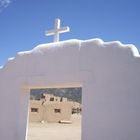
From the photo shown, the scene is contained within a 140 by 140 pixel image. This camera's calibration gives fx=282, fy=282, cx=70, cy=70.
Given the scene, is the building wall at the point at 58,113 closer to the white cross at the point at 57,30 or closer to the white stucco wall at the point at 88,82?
the white stucco wall at the point at 88,82

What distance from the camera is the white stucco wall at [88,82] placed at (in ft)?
21.4

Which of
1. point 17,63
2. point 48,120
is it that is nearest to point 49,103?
point 48,120

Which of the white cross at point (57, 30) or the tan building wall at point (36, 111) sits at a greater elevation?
the white cross at point (57, 30)

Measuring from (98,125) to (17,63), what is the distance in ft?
11.3

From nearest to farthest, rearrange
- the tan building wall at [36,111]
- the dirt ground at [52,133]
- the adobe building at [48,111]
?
the dirt ground at [52,133] < the tan building wall at [36,111] < the adobe building at [48,111]

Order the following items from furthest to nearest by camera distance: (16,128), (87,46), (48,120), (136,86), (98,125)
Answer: (48,120), (16,128), (87,46), (98,125), (136,86)

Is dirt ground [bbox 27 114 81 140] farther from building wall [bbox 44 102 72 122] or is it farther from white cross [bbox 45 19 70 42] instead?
building wall [bbox 44 102 72 122]

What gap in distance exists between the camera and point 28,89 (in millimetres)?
8719

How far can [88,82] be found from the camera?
23.7 ft

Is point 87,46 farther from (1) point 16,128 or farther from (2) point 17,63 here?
(1) point 16,128

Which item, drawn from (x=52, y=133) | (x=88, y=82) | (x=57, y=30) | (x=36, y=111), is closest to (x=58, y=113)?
(x=36, y=111)

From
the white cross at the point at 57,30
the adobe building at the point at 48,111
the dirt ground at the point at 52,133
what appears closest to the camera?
the white cross at the point at 57,30

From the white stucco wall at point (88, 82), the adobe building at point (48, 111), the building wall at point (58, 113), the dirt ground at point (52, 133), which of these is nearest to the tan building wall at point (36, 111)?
the adobe building at point (48, 111)

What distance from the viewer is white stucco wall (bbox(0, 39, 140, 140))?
6.52 m
